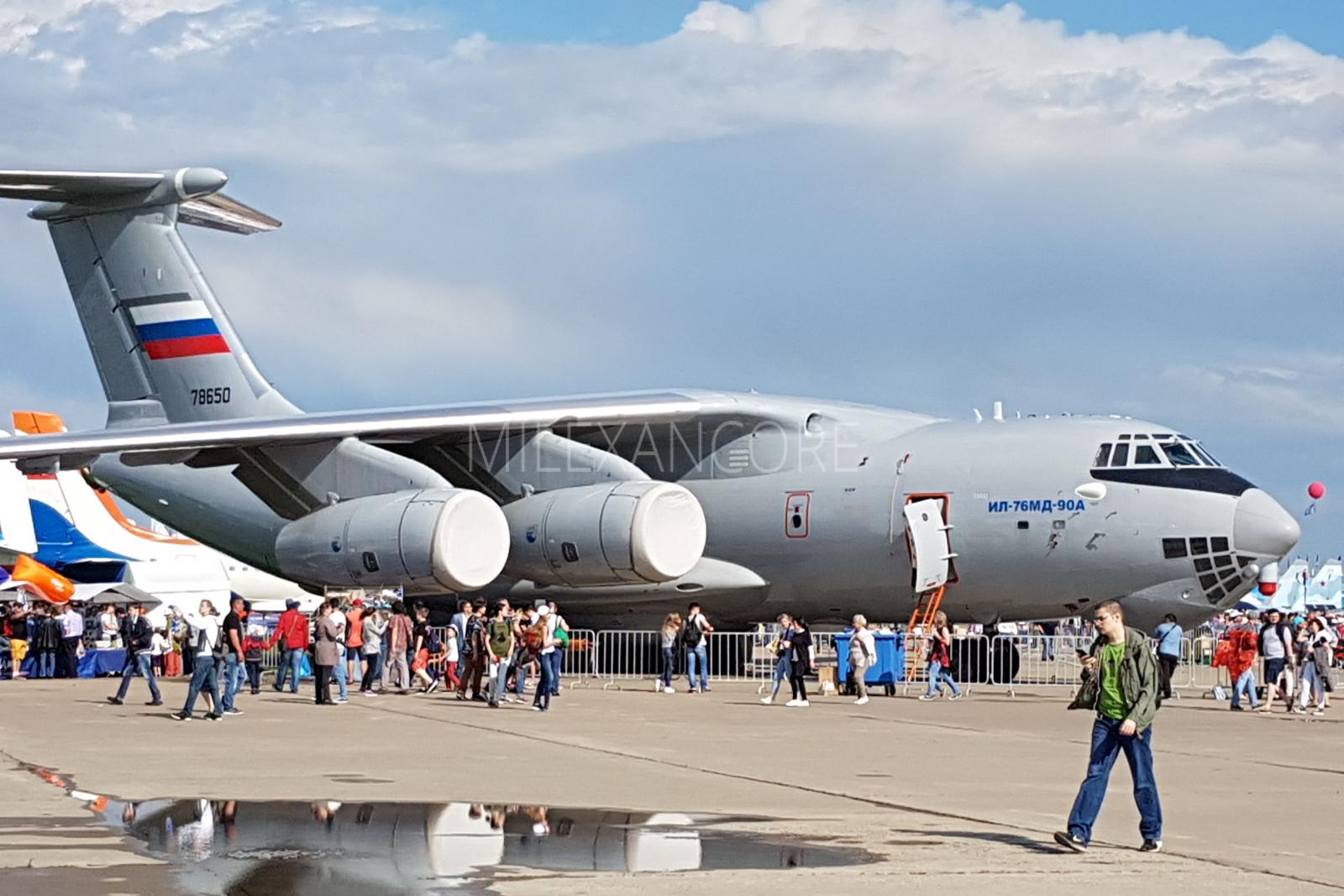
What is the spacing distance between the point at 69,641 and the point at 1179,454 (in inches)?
604

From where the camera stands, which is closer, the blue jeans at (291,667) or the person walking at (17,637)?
the blue jeans at (291,667)

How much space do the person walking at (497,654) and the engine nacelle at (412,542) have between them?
1949 mm

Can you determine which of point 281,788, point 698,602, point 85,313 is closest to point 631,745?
point 281,788

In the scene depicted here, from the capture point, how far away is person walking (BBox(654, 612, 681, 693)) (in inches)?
853

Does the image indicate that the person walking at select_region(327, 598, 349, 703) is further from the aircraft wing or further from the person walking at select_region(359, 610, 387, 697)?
the aircraft wing

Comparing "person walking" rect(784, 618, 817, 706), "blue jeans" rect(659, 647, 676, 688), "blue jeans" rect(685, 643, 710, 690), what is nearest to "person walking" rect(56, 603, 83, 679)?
"blue jeans" rect(659, 647, 676, 688)

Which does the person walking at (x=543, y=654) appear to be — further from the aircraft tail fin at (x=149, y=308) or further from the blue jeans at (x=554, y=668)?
the aircraft tail fin at (x=149, y=308)

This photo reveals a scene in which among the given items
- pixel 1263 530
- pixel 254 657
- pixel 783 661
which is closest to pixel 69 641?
pixel 254 657

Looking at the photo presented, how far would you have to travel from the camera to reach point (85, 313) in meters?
25.4

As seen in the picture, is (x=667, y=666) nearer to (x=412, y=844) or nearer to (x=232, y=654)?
(x=232, y=654)

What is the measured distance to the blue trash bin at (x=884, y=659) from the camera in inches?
846

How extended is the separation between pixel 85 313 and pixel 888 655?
12279mm

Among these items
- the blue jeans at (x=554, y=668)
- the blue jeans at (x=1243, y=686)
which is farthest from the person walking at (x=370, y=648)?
the blue jeans at (x=1243, y=686)

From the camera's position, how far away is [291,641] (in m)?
20.1
